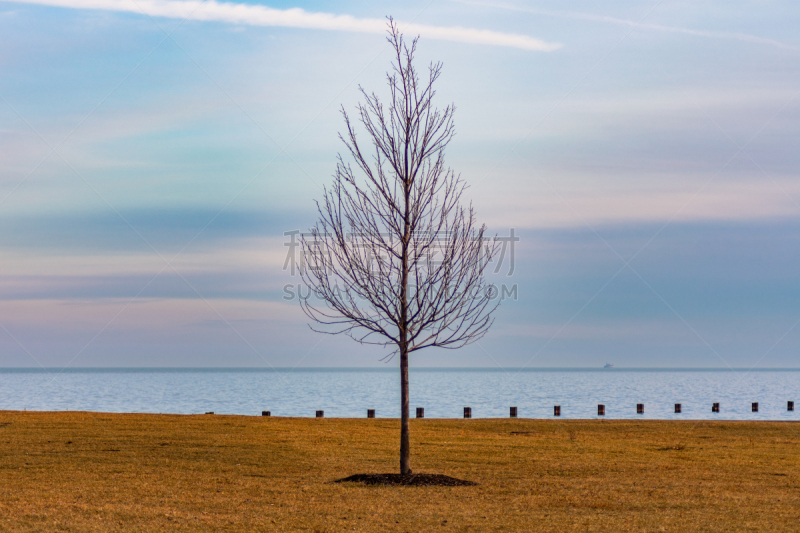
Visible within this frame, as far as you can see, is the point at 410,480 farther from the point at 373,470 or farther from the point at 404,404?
the point at 373,470

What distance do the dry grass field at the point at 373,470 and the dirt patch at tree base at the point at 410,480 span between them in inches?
16.2

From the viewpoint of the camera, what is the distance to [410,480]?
1422cm

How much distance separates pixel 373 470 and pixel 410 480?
7.76 ft

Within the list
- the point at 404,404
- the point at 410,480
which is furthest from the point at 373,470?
the point at 404,404

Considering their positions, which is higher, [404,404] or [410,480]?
[404,404]

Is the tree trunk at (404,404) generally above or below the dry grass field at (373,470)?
above

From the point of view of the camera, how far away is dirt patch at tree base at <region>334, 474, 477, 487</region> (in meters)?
14.1

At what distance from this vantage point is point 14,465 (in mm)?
15875

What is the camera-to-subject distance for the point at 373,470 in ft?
53.9

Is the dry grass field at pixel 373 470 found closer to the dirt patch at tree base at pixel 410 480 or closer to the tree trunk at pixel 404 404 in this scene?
the dirt patch at tree base at pixel 410 480

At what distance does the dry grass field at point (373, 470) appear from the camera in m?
10.8

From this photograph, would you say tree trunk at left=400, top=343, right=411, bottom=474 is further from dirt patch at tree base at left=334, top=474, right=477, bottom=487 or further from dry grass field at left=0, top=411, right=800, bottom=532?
dry grass field at left=0, top=411, right=800, bottom=532

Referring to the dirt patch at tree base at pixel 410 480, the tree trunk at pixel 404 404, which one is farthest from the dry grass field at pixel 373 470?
the tree trunk at pixel 404 404

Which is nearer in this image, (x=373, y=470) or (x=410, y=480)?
(x=410, y=480)
